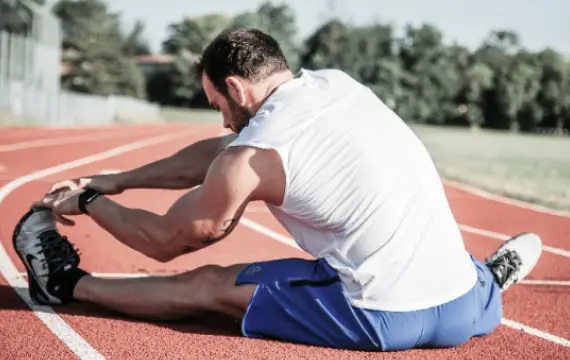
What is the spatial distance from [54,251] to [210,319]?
842 mm

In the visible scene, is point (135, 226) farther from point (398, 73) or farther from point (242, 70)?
point (398, 73)

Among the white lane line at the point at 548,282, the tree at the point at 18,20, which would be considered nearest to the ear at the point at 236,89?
Result: the white lane line at the point at 548,282

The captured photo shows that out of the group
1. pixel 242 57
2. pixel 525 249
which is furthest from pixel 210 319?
pixel 525 249

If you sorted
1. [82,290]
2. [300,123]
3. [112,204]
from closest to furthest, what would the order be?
[300,123], [112,204], [82,290]

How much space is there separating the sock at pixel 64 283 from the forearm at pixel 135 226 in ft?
1.39

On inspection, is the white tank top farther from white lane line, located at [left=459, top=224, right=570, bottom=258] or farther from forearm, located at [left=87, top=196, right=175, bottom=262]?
white lane line, located at [left=459, top=224, right=570, bottom=258]

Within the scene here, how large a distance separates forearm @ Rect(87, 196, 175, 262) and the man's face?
21.3 inches

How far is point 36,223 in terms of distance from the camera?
13.0ft

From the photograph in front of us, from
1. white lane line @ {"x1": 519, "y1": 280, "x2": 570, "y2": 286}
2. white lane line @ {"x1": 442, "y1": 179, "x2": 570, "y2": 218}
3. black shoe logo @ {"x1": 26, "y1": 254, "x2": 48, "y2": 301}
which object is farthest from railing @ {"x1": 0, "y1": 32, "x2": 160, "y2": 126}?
black shoe logo @ {"x1": 26, "y1": 254, "x2": 48, "y2": 301}

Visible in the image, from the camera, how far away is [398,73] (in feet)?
267

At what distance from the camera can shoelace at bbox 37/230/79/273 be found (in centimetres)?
392

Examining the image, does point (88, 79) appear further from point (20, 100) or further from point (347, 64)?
point (20, 100)

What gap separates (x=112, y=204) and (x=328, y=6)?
220ft

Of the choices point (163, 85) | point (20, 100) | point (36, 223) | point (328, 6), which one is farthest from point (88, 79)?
point (36, 223)
